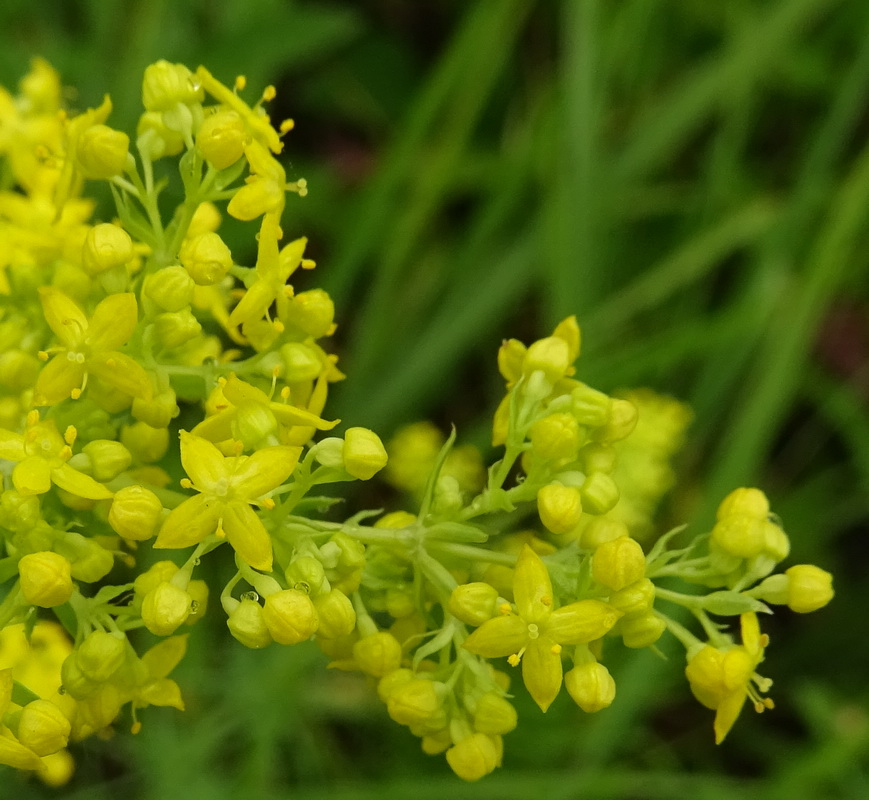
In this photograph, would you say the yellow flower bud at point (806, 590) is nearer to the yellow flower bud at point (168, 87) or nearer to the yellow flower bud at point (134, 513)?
the yellow flower bud at point (134, 513)

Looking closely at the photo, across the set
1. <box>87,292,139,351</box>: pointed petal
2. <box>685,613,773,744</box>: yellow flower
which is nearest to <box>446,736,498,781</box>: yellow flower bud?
<box>685,613,773,744</box>: yellow flower

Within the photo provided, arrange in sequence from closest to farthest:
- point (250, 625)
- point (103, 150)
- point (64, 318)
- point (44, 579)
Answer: point (44, 579) → point (250, 625) → point (64, 318) → point (103, 150)

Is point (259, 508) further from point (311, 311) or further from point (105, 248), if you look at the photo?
point (105, 248)

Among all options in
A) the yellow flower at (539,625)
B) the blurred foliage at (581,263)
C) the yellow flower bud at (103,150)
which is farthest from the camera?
the blurred foliage at (581,263)

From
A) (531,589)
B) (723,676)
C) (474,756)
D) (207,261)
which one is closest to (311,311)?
(207,261)

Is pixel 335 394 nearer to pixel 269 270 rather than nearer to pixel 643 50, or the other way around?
pixel 643 50

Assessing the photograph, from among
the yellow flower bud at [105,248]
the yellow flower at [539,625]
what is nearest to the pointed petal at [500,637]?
the yellow flower at [539,625]

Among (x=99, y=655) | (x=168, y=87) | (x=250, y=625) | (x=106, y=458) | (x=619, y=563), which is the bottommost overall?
(x=99, y=655)

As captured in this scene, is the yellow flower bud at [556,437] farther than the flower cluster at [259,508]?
Yes
